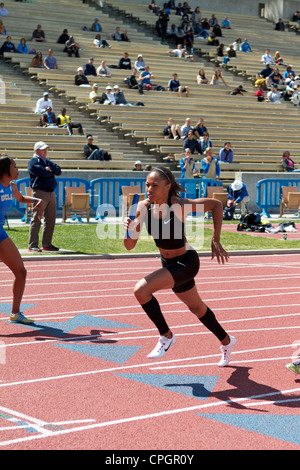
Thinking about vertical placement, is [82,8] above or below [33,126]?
above

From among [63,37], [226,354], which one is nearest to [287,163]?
[63,37]

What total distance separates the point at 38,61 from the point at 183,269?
79.0 ft

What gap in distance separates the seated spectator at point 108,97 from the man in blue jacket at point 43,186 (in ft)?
44.6

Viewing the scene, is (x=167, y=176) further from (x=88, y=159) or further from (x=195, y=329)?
(x=88, y=159)

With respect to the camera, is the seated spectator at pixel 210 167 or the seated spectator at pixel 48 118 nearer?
the seated spectator at pixel 210 167

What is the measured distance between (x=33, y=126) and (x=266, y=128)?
11.1m

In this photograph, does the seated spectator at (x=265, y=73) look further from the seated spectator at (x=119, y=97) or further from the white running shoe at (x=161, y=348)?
the white running shoe at (x=161, y=348)

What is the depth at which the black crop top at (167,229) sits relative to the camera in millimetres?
5898

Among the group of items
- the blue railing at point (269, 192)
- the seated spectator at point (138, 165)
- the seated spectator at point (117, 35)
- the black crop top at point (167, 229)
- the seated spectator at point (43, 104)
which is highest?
the seated spectator at point (117, 35)

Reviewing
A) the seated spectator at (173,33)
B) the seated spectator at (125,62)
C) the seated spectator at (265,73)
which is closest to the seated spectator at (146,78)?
the seated spectator at (125,62)

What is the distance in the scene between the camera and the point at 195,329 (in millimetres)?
7754

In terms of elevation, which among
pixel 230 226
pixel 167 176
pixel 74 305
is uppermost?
pixel 167 176

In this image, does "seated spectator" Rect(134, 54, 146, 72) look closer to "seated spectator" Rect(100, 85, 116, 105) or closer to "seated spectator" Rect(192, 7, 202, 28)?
"seated spectator" Rect(100, 85, 116, 105)

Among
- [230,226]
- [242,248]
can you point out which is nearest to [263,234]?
[230,226]
